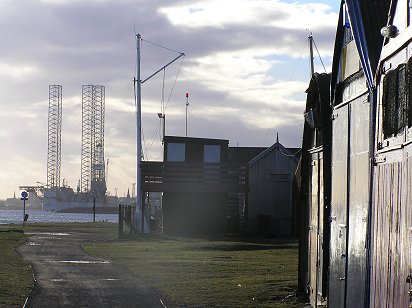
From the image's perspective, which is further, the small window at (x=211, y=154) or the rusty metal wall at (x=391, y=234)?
the small window at (x=211, y=154)

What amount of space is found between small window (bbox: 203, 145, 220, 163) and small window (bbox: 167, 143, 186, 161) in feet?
4.76

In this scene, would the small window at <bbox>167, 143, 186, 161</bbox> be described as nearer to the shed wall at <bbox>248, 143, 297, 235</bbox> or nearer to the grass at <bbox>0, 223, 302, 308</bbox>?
the shed wall at <bbox>248, 143, 297, 235</bbox>

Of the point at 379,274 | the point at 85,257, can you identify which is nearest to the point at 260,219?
the point at 85,257

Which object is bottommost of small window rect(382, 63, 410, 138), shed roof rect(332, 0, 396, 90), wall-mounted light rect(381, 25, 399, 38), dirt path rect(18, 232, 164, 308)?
dirt path rect(18, 232, 164, 308)

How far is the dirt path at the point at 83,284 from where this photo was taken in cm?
1761

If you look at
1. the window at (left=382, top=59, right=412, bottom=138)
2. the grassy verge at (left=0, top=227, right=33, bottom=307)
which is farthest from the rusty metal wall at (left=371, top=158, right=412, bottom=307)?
the grassy verge at (left=0, top=227, right=33, bottom=307)

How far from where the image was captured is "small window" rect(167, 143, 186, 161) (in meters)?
53.2

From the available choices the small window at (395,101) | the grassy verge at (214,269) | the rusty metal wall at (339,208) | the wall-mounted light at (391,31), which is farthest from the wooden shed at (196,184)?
the wall-mounted light at (391,31)

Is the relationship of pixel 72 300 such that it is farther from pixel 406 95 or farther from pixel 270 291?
pixel 406 95

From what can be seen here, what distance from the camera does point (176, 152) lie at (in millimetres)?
53406

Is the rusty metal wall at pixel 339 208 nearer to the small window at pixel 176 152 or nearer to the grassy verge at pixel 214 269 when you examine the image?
the grassy verge at pixel 214 269

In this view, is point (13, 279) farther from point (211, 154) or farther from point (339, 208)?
point (211, 154)

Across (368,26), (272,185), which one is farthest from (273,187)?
(368,26)

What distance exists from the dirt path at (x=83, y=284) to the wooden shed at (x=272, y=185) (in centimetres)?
2263
